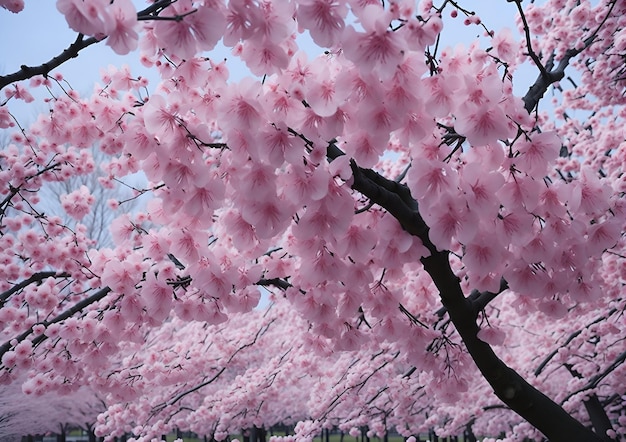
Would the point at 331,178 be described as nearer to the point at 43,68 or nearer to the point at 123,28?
the point at 123,28

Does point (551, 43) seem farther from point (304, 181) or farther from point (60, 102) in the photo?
point (60, 102)

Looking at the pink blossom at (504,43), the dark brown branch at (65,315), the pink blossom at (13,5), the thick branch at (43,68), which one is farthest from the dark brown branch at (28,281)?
the pink blossom at (504,43)

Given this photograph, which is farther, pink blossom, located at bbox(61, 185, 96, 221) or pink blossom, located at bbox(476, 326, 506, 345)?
pink blossom, located at bbox(61, 185, 96, 221)

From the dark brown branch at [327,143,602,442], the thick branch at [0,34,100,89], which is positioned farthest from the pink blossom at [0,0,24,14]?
the dark brown branch at [327,143,602,442]

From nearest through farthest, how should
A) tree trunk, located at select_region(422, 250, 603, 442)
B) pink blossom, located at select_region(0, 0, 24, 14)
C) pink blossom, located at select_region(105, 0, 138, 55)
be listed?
pink blossom, located at select_region(105, 0, 138, 55), pink blossom, located at select_region(0, 0, 24, 14), tree trunk, located at select_region(422, 250, 603, 442)

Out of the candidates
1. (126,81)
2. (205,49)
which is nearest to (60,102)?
(126,81)

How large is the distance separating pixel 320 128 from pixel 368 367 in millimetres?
5242

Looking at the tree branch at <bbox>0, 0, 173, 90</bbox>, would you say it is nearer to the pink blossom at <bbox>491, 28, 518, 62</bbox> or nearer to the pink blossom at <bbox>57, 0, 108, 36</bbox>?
the pink blossom at <bbox>57, 0, 108, 36</bbox>

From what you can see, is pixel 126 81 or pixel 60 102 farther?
pixel 60 102

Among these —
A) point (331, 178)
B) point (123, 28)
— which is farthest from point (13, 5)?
point (331, 178)

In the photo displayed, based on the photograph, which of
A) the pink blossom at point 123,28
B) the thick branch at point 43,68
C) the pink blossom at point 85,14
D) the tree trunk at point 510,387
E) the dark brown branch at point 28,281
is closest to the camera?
the pink blossom at point 85,14

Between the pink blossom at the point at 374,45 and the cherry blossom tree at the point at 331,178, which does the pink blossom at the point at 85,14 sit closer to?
the cherry blossom tree at the point at 331,178

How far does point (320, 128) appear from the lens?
79.9 inches

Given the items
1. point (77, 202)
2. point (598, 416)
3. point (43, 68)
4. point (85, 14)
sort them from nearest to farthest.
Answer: point (85, 14) → point (43, 68) → point (77, 202) → point (598, 416)
